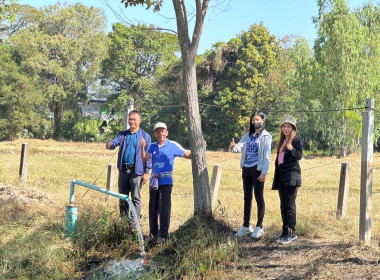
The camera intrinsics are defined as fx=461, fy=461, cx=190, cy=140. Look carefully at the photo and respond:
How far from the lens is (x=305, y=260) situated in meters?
5.29

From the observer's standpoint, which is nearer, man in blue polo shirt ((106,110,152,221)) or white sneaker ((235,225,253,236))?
white sneaker ((235,225,253,236))

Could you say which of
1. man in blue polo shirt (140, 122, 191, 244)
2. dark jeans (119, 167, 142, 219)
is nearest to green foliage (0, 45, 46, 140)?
dark jeans (119, 167, 142, 219)

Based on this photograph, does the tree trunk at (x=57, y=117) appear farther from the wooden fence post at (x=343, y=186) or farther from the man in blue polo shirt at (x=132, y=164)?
the wooden fence post at (x=343, y=186)

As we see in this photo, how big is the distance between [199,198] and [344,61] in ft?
82.7

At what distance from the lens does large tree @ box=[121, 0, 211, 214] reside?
21.1 ft

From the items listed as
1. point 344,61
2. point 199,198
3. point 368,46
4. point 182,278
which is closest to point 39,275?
point 182,278

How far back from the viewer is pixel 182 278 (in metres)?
5.07

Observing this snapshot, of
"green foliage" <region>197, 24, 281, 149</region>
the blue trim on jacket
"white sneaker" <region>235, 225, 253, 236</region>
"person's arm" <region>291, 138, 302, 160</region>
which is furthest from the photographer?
"green foliage" <region>197, 24, 281, 149</region>

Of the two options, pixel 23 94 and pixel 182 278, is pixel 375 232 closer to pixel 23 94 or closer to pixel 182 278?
pixel 182 278

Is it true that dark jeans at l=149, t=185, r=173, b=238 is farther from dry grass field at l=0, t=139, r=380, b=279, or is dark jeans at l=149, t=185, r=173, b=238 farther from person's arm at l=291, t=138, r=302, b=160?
person's arm at l=291, t=138, r=302, b=160

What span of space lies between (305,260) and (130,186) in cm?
266

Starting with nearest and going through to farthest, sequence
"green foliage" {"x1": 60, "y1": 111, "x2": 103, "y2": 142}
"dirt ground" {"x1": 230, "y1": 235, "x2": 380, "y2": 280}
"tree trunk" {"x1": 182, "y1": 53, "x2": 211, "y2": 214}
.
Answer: "dirt ground" {"x1": 230, "y1": 235, "x2": 380, "y2": 280}, "tree trunk" {"x1": 182, "y1": 53, "x2": 211, "y2": 214}, "green foliage" {"x1": 60, "y1": 111, "x2": 103, "y2": 142}

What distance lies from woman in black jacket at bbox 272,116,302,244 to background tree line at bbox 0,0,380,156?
24.9 meters

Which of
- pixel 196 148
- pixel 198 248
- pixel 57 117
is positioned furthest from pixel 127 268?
pixel 57 117
